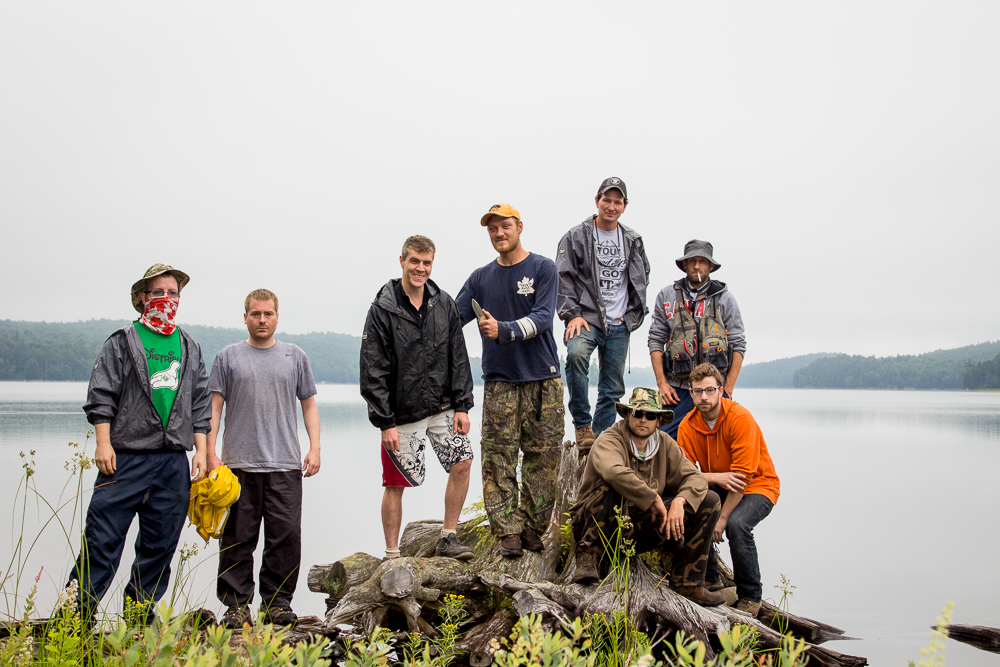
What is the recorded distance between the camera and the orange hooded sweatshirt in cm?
504

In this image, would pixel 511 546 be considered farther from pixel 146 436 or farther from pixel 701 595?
pixel 146 436

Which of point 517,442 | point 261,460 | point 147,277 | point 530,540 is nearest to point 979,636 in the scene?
point 530,540

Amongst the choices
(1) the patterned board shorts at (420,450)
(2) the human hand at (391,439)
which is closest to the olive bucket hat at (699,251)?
(1) the patterned board shorts at (420,450)

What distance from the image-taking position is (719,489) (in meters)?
5.20

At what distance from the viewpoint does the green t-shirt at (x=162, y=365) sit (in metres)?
4.35

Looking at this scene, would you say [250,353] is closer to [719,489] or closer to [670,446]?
[670,446]

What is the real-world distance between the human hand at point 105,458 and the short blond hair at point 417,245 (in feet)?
7.58

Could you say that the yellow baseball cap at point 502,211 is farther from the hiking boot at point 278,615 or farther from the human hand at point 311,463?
the hiking boot at point 278,615

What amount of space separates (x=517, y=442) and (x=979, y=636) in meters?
5.98

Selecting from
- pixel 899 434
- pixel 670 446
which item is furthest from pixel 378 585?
pixel 899 434

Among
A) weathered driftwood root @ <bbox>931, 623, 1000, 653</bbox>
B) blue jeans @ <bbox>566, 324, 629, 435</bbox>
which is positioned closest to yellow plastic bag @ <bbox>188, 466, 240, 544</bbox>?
blue jeans @ <bbox>566, 324, 629, 435</bbox>

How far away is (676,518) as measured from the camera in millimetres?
4449

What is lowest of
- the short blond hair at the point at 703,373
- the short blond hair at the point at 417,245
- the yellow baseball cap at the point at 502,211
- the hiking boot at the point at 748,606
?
the hiking boot at the point at 748,606

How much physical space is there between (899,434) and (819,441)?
7412 mm
